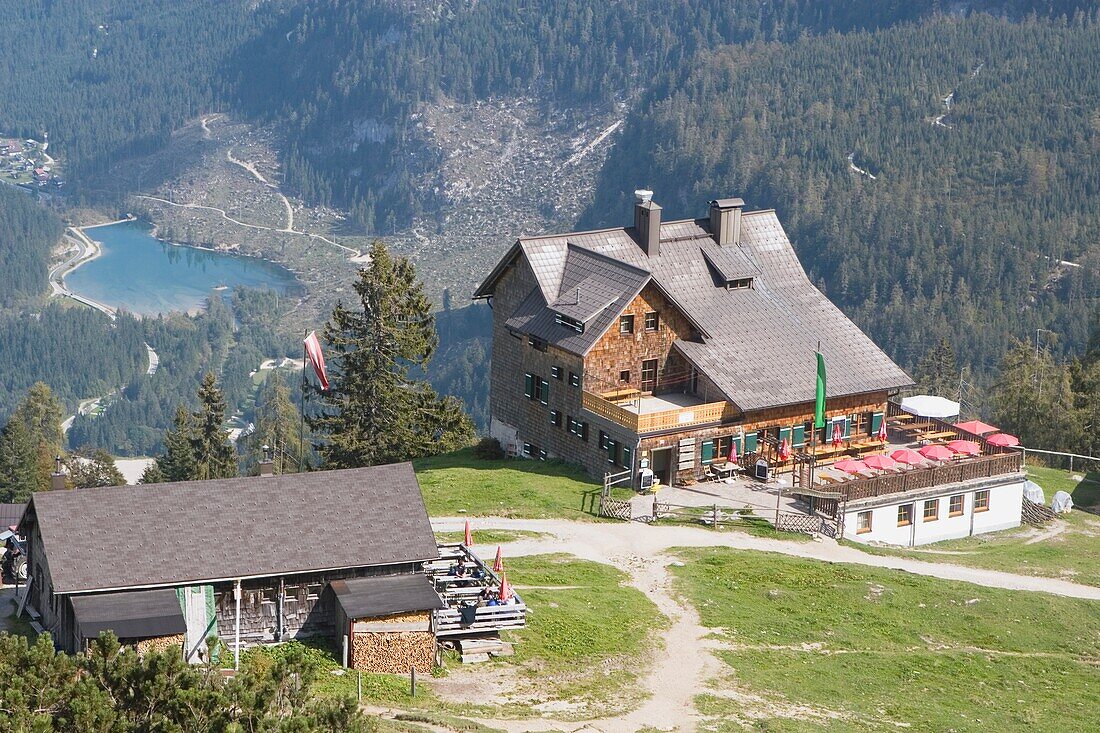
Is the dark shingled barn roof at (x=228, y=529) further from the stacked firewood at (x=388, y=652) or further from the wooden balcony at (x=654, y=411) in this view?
the wooden balcony at (x=654, y=411)

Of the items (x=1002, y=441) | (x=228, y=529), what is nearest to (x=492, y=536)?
(x=228, y=529)

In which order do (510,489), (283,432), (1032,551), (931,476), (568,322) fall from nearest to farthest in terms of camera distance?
(510,489) → (1032,551) → (931,476) → (568,322) → (283,432)

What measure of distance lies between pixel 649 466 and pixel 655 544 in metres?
8.99

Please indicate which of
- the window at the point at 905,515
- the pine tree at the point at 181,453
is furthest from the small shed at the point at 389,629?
the pine tree at the point at 181,453

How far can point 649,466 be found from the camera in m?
81.5

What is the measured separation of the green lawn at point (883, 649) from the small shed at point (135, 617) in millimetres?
17081

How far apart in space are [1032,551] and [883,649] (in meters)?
22.0

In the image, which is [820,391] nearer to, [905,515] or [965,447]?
[905,515]

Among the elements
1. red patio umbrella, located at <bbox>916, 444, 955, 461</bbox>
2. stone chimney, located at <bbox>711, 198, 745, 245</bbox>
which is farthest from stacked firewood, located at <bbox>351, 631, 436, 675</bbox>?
stone chimney, located at <bbox>711, 198, 745, 245</bbox>

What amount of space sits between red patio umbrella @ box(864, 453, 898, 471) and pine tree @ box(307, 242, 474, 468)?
88.3 ft

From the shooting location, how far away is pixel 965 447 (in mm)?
87312

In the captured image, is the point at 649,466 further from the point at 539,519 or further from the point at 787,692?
the point at 787,692

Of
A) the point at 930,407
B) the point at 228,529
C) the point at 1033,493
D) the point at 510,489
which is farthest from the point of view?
the point at 930,407

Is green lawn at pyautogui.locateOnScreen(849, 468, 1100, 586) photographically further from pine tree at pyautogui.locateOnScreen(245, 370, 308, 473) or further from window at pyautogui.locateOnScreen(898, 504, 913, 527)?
pine tree at pyautogui.locateOnScreen(245, 370, 308, 473)
